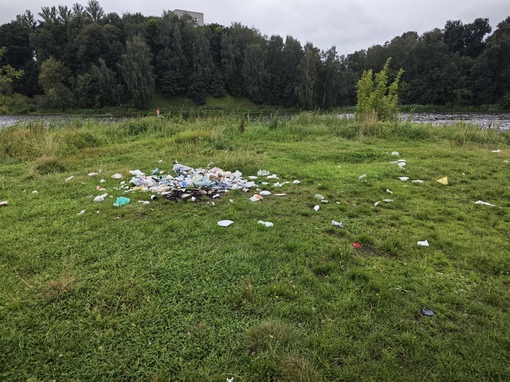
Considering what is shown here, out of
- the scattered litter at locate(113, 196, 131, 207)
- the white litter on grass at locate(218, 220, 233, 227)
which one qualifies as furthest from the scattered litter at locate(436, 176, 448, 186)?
the scattered litter at locate(113, 196, 131, 207)

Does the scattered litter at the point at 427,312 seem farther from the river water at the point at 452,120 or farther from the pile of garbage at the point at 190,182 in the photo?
the river water at the point at 452,120

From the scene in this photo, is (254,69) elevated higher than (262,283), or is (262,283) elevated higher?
(254,69)

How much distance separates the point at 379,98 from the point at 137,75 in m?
38.8

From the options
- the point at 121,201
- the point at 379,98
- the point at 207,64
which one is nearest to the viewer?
the point at 121,201

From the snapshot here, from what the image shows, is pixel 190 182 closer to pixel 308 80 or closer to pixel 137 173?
pixel 137 173

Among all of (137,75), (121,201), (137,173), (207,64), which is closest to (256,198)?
(121,201)

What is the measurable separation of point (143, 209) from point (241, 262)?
2.16m

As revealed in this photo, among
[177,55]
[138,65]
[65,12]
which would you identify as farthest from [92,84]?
[65,12]

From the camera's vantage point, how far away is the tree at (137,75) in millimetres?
42188

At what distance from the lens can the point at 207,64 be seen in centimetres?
5469

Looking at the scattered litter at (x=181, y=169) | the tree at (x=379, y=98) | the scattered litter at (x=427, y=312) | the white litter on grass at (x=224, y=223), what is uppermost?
the tree at (x=379, y=98)

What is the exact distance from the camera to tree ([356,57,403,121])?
13.1 meters

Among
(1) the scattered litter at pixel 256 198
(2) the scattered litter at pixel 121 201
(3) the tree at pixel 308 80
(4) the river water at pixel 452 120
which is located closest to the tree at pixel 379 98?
(4) the river water at pixel 452 120

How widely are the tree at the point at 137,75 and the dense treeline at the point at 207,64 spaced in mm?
145
